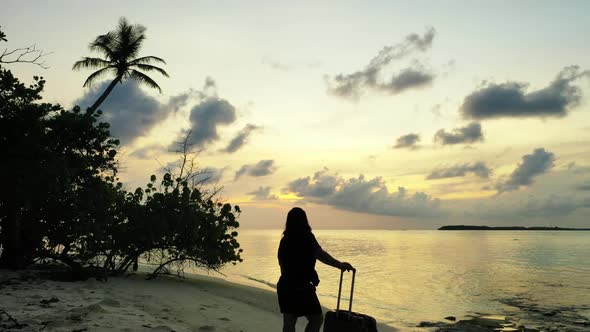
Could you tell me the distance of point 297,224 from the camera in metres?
5.36

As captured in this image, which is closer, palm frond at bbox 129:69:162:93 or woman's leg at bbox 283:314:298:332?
woman's leg at bbox 283:314:298:332

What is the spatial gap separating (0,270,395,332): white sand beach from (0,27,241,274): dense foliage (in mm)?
1354

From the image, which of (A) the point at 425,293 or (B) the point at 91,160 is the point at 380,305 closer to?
(A) the point at 425,293

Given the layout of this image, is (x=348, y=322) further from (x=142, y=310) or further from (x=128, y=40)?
(x=128, y=40)

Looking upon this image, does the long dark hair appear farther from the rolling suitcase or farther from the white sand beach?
the white sand beach

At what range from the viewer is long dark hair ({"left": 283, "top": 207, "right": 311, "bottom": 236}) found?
5344 mm

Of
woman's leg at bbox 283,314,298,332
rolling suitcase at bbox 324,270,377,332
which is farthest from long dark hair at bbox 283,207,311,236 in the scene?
woman's leg at bbox 283,314,298,332

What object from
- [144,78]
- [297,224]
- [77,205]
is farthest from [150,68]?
[297,224]

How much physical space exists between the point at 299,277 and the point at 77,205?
1052cm

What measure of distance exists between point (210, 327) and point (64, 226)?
754cm

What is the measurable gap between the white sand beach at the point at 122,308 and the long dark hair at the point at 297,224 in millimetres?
3659

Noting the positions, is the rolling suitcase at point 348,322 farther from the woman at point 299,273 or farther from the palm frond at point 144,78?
the palm frond at point 144,78

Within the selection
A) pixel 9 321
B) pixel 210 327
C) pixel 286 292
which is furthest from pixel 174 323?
pixel 286 292

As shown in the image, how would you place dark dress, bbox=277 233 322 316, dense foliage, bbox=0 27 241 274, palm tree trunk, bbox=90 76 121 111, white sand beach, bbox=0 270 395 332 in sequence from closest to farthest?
dark dress, bbox=277 233 322 316
white sand beach, bbox=0 270 395 332
dense foliage, bbox=0 27 241 274
palm tree trunk, bbox=90 76 121 111
